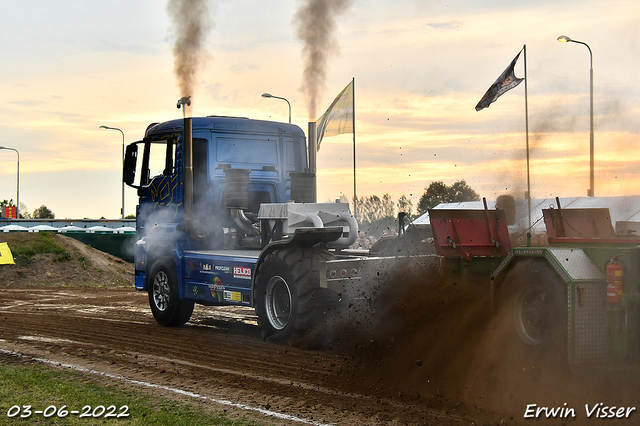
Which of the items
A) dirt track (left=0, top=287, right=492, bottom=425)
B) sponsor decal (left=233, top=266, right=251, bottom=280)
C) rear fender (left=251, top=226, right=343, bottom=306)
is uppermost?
rear fender (left=251, top=226, right=343, bottom=306)

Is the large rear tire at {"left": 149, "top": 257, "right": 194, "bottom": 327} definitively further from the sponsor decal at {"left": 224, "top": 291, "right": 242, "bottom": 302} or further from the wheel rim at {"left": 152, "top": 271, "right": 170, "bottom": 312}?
the sponsor decal at {"left": 224, "top": 291, "right": 242, "bottom": 302}

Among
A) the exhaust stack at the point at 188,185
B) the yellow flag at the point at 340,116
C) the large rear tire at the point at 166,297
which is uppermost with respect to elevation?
the yellow flag at the point at 340,116

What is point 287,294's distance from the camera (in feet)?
31.2

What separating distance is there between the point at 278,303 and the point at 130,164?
469 centimetres

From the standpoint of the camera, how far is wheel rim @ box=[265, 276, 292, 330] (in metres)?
9.58

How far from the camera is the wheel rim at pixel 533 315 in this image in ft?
21.6

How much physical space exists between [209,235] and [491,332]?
19.4 ft

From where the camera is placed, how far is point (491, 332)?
23.6 ft

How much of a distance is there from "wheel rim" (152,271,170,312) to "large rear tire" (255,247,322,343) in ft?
9.43

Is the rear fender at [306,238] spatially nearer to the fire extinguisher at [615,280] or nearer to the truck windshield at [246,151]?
the truck windshield at [246,151]

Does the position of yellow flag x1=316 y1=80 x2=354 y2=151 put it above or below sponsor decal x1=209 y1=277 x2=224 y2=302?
above

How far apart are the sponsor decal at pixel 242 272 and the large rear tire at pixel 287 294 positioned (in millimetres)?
326

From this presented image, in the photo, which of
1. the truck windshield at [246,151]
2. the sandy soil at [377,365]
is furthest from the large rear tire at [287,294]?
the truck windshield at [246,151]

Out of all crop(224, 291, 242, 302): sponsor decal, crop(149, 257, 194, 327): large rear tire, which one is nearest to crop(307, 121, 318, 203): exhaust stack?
crop(224, 291, 242, 302): sponsor decal
